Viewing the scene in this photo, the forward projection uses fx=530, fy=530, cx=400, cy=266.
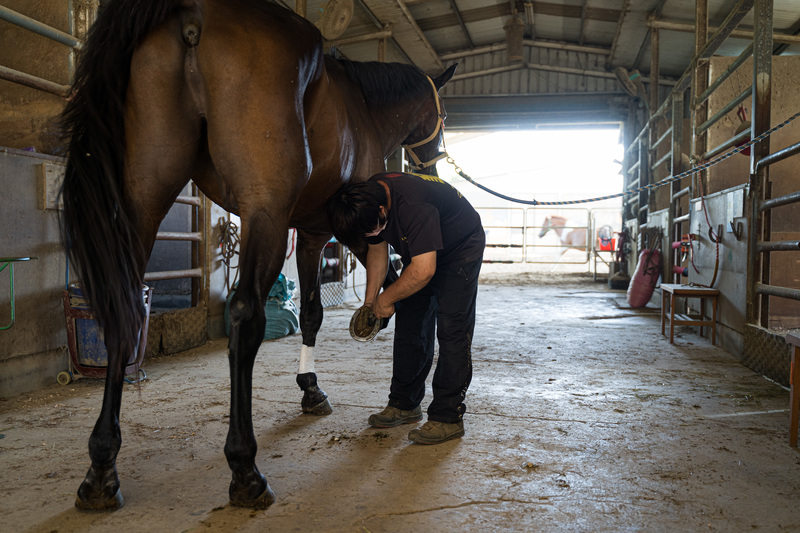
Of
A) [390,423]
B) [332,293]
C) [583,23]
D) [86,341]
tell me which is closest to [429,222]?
[390,423]

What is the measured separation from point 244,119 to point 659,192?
779cm

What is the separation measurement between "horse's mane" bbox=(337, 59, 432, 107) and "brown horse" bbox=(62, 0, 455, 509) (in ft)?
2.70

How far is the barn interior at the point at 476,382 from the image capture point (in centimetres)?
159

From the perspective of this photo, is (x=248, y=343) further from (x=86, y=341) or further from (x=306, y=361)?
(x=86, y=341)

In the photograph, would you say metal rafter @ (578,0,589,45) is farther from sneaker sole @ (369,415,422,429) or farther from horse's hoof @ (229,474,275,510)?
horse's hoof @ (229,474,275,510)

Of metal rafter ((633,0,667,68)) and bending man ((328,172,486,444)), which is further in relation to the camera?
metal rafter ((633,0,667,68))

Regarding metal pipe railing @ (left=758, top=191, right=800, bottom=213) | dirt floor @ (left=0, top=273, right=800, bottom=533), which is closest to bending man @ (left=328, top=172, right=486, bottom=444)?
dirt floor @ (left=0, top=273, right=800, bottom=533)

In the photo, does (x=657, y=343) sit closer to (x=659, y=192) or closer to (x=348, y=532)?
(x=348, y=532)

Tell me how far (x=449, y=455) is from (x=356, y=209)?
3.20 feet

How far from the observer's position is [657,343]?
4.34 metres

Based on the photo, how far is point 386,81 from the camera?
106 inches

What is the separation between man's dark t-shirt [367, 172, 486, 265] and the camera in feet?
6.59

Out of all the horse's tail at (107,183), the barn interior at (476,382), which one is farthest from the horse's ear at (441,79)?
the horse's tail at (107,183)

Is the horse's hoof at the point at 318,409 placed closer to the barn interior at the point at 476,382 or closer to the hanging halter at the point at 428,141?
the barn interior at the point at 476,382
